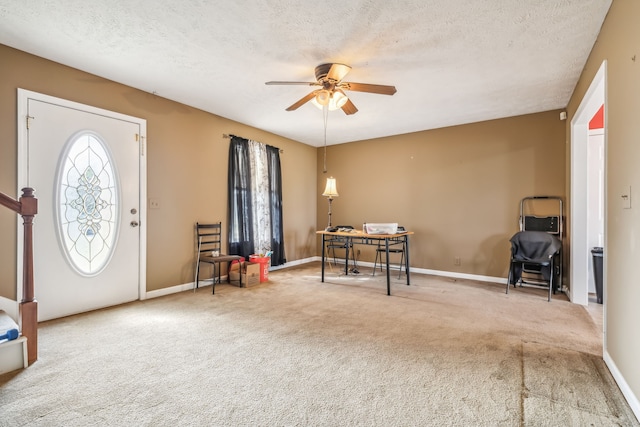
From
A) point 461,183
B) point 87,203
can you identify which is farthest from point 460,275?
point 87,203

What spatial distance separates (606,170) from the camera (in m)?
2.19

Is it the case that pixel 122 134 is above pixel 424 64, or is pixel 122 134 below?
below

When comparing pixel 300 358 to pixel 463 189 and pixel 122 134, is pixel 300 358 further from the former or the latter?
pixel 463 189

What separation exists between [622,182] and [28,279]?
4.02m

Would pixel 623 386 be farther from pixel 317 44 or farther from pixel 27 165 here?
pixel 27 165

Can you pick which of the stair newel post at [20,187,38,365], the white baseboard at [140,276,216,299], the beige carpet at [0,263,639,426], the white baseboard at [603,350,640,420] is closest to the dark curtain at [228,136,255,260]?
the white baseboard at [140,276,216,299]

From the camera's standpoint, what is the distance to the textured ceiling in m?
2.19

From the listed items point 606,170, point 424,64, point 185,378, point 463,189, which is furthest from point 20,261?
point 463,189

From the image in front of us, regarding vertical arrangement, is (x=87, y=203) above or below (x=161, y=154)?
below

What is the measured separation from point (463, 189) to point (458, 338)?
118 inches

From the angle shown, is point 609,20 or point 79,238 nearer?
point 609,20

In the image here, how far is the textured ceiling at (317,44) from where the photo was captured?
7.18 feet

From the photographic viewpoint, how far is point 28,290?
224 centimetres

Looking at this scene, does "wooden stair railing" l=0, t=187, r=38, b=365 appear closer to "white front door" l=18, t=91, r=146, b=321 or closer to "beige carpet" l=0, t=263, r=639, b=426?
"beige carpet" l=0, t=263, r=639, b=426
